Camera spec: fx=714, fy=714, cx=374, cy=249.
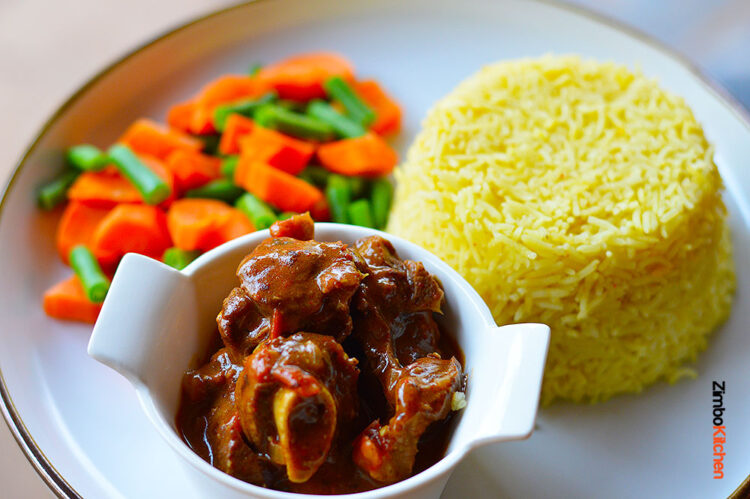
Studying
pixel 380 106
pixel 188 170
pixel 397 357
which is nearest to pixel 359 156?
pixel 380 106

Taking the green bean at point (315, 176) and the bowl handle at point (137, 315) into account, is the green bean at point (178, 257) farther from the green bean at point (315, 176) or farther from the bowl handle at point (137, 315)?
the bowl handle at point (137, 315)

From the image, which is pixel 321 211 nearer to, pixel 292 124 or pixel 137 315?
pixel 292 124

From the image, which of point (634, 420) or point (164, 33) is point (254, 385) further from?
point (164, 33)

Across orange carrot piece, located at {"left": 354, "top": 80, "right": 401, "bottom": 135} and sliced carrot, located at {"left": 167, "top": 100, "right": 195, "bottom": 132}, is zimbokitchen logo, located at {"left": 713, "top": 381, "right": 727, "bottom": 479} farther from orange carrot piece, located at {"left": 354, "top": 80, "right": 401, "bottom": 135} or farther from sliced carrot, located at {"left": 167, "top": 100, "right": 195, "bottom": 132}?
sliced carrot, located at {"left": 167, "top": 100, "right": 195, "bottom": 132}

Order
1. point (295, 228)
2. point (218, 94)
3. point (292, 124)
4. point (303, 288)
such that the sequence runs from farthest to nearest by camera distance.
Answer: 1. point (218, 94)
2. point (292, 124)
3. point (295, 228)
4. point (303, 288)

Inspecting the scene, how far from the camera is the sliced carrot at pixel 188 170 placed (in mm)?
3518

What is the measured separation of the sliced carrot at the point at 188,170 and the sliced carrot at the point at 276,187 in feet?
0.64

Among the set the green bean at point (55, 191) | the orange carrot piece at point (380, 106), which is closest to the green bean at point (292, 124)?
the orange carrot piece at point (380, 106)

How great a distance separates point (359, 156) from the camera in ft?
11.7

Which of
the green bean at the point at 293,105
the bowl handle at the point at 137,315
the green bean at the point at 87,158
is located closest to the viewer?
the bowl handle at the point at 137,315

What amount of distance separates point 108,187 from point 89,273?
55 centimetres

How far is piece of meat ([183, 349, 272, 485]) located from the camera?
77.6 inches

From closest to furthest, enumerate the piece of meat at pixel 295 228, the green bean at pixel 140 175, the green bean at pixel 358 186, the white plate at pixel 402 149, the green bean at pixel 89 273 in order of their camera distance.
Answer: the piece of meat at pixel 295 228, the white plate at pixel 402 149, the green bean at pixel 89 273, the green bean at pixel 140 175, the green bean at pixel 358 186

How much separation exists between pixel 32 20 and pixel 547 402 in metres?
3.91
